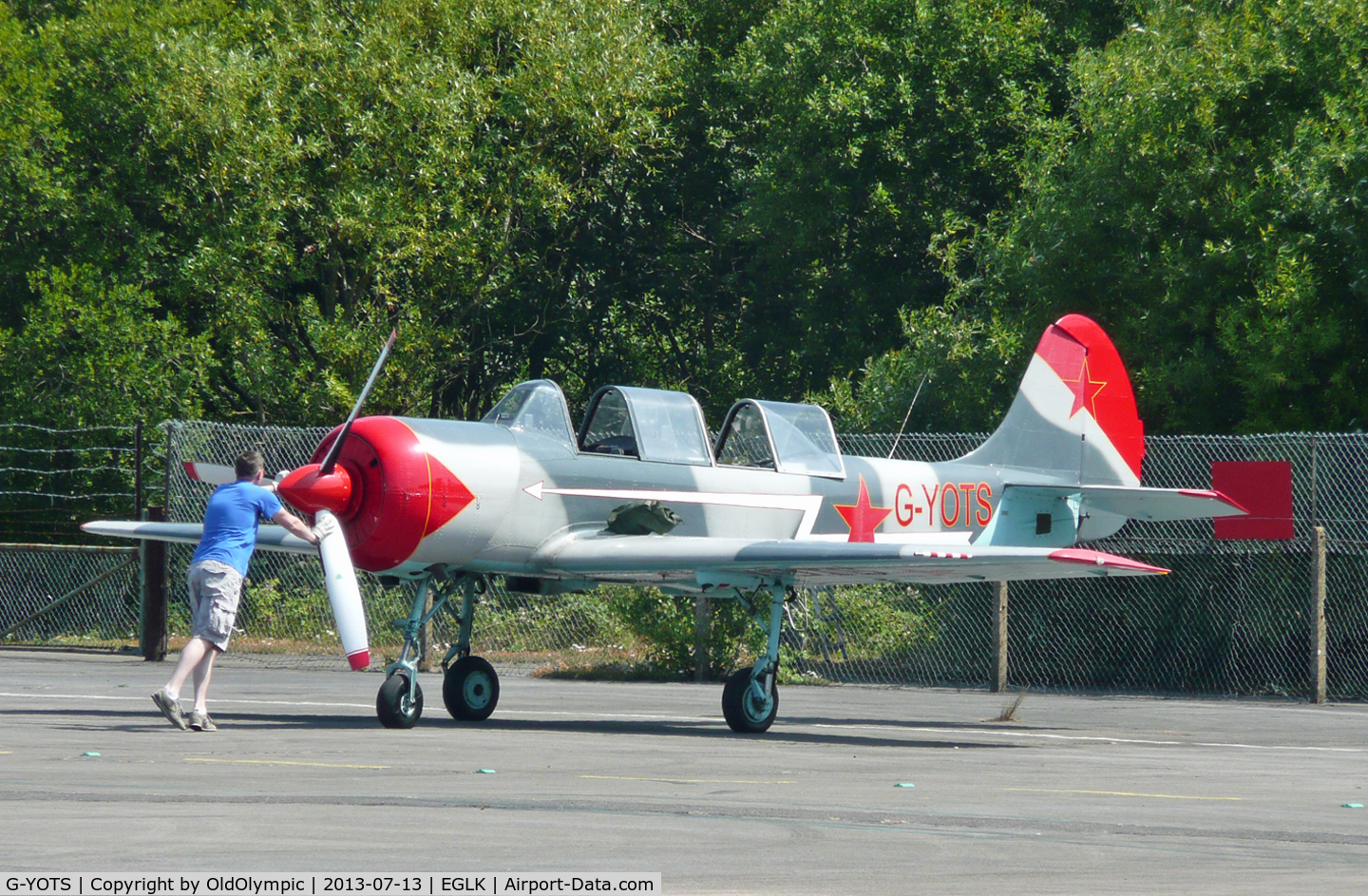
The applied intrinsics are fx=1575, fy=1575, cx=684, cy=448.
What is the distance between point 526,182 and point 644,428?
19005 millimetres

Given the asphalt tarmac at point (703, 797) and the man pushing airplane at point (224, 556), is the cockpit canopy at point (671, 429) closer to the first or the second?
the man pushing airplane at point (224, 556)

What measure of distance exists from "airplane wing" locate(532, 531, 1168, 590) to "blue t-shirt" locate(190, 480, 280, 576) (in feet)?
6.98

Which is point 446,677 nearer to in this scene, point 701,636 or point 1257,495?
point 701,636

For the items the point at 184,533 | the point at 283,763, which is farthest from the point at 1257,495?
the point at 283,763

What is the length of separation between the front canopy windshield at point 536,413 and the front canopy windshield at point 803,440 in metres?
1.87

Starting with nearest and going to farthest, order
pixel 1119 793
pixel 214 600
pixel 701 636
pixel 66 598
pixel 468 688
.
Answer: pixel 1119 793 → pixel 214 600 → pixel 468 688 → pixel 701 636 → pixel 66 598

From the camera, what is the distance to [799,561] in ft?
36.9

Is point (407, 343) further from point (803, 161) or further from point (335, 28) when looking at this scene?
point (803, 161)

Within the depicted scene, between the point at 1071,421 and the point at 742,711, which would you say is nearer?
the point at 742,711

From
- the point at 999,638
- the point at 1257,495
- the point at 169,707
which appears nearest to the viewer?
the point at 169,707

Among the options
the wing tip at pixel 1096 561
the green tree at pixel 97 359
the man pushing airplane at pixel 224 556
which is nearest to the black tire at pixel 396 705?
the man pushing airplane at pixel 224 556

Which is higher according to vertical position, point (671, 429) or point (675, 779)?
point (671, 429)

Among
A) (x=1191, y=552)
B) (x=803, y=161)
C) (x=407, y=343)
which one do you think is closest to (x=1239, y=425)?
(x=1191, y=552)

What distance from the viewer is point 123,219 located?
91.8 feet
